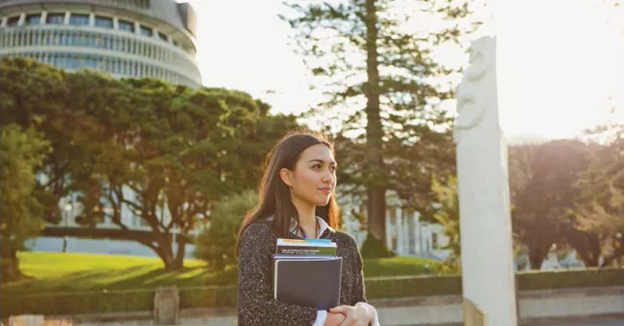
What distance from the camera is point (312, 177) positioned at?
2.08 m

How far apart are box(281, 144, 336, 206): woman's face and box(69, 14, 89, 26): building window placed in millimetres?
67483

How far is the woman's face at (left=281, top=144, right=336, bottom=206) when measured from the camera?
208 centimetres

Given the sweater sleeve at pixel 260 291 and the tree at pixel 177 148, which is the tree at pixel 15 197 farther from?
the sweater sleeve at pixel 260 291

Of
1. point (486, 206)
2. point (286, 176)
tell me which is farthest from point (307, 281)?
point (486, 206)

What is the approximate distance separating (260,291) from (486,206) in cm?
724

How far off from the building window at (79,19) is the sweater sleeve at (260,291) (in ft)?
222

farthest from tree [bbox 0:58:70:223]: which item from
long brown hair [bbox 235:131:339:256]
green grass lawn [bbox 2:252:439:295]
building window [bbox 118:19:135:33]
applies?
building window [bbox 118:19:135:33]

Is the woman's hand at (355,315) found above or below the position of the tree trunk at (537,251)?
above

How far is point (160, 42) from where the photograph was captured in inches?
2625

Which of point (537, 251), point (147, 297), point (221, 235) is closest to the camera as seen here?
point (147, 297)

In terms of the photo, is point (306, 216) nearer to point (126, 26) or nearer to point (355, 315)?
point (355, 315)

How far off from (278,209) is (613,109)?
64.0 feet

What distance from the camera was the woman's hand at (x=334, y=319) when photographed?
187 cm

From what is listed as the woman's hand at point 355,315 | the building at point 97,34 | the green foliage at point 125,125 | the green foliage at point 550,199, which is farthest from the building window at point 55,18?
the woman's hand at point 355,315
